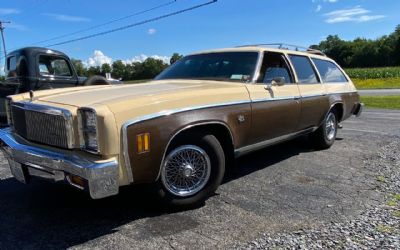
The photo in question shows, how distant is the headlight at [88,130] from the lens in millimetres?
3320

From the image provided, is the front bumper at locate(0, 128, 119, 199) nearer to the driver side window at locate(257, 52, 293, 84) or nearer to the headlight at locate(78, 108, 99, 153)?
the headlight at locate(78, 108, 99, 153)

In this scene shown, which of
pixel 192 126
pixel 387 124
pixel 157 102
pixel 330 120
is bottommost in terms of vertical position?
pixel 387 124

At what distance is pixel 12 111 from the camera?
171 inches

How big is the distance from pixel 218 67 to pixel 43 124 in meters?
2.42

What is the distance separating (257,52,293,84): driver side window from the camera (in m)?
5.17

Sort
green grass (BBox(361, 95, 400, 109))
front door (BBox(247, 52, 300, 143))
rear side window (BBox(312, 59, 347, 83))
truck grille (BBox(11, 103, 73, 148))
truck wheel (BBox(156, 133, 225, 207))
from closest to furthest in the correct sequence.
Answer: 1. truck grille (BBox(11, 103, 73, 148))
2. truck wheel (BBox(156, 133, 225, 207))
3. front door (BBox(247, 52, 300, 143))
4. rear side window (BBox(312, 59, 347, 83))
5. green grass (BBox(361, 95, 400, 109))

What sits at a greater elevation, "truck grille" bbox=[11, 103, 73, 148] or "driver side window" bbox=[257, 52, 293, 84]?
"driver side window" bbox=[257, 52, 293, 84]

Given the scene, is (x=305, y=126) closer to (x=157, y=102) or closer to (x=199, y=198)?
(x=199, y=198)

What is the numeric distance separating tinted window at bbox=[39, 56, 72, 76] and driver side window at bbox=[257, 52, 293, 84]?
5.98m

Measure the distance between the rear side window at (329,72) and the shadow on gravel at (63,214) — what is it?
283cm

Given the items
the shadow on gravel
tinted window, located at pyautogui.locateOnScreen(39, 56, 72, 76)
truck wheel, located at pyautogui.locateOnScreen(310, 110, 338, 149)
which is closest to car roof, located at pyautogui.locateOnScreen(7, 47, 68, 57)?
tinted window, located at pyautogui.locateOnScreen(39, 56, 72, 76)

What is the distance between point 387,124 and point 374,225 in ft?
23.2

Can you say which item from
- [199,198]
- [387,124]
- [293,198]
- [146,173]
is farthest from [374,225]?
[387,124]

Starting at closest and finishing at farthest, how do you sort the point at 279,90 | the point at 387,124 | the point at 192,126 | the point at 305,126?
the point at 192,126 → the point at 279,90 → the point at 305,126 → the point at 387,124
